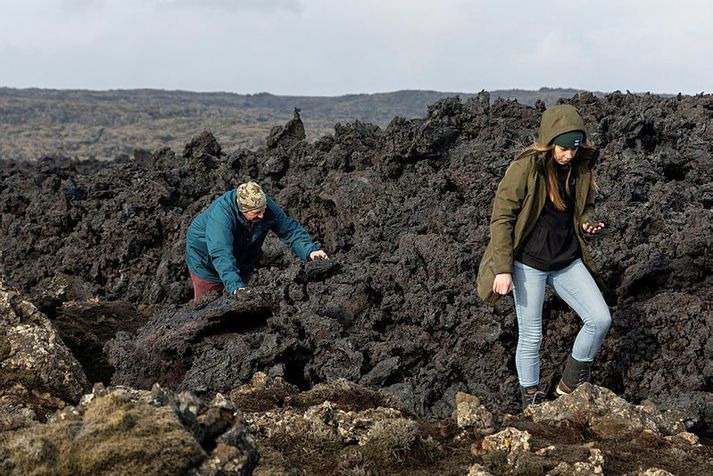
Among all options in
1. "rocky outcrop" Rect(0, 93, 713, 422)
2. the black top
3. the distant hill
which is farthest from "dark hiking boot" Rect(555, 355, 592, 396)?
the distant hill

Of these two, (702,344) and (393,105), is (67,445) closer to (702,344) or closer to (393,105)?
(702,344)

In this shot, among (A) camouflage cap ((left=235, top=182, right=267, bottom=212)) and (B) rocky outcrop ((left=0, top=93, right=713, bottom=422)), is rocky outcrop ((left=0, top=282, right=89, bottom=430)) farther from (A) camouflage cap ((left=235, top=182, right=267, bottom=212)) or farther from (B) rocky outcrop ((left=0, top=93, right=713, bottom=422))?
(A) camouflage cap ((left=235, top=182, right=267, bottom=212))

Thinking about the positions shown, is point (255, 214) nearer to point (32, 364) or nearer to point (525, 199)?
point (32, 364)

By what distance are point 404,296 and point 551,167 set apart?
2.82 metres

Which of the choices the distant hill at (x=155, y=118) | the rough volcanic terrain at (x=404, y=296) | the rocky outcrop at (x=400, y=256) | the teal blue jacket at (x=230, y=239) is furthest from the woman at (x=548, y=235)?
the distant hill at (x=155, y=118)

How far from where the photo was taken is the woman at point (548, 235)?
4.88 metres

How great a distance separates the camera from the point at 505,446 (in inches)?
158

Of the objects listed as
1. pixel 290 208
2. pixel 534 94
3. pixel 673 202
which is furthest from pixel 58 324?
pixel 534 94

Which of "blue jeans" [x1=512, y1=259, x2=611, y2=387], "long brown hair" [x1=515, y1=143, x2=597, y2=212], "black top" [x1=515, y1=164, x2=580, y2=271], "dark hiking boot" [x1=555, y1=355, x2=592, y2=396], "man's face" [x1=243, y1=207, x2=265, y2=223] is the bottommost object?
"dark hiking boot" [x1=555, y1=355, x2=592, y2=396]

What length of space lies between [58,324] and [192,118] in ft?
312

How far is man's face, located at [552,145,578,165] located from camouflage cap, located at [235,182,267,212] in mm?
3029

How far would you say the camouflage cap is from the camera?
6.97 meters

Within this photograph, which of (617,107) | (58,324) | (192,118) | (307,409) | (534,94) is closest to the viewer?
(307,409)

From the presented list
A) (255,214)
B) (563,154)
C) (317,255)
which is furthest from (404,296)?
(563,154)
